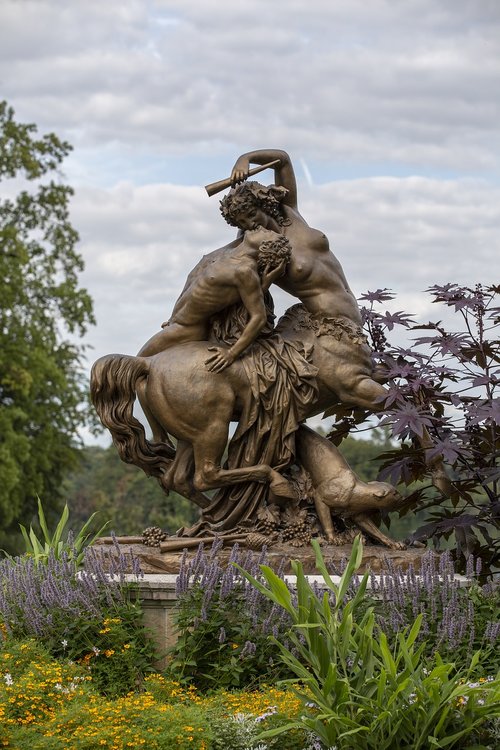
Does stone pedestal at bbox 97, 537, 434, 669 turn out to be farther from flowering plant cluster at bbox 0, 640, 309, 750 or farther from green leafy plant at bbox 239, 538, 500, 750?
green leafy plant at bbox 239, 538, 500, 750

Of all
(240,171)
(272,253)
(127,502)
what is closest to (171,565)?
(272,253)

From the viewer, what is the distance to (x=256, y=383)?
734 cm

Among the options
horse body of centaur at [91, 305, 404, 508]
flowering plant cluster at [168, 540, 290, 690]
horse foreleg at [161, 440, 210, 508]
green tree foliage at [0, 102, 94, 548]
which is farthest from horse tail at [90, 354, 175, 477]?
green tree foliage at [0, 102, 94, 548]

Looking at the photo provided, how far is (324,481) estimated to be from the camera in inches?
289

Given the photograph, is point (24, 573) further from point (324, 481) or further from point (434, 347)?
point (434, 347)

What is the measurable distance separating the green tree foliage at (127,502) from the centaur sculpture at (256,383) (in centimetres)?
1946

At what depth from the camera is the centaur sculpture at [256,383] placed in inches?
287

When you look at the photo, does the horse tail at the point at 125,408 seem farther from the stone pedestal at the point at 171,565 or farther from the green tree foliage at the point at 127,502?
the green tree foliage at the point at 127,502

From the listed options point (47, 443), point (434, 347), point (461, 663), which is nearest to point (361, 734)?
point (461, 663)

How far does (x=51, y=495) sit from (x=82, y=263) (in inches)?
185

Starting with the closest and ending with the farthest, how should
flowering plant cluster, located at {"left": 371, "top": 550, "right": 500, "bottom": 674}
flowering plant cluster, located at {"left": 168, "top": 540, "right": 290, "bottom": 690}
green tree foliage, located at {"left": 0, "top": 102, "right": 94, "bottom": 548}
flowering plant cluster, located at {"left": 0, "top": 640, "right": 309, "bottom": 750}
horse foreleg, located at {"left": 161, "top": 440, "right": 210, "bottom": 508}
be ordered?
flowering plant cluster, located at {"left": 0, "top": 640, "right": 309, "bottom": 750} → flowering plant cluster, located at {"left": 371, "top": 550, "right": 500, "bottom": 674} → flowering plant cluster, located at {"left": 168, "top": 540, "right": 290, "bottom": 690} → horse foreleg, located at {"left": 161, "top": 440, "right": 210, "bottom": 508} → green tree foliage, located at {"left": 0, "top": 102, "right": 94, "bottom": 548}

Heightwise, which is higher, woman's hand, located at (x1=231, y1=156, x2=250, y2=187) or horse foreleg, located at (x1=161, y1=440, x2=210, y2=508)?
woman's hand, located at (x1=231, y1=156, x2=250, y2=187)

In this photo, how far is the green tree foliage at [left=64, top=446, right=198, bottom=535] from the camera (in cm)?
2866

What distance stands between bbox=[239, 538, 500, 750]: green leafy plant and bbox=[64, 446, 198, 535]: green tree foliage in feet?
71.8
